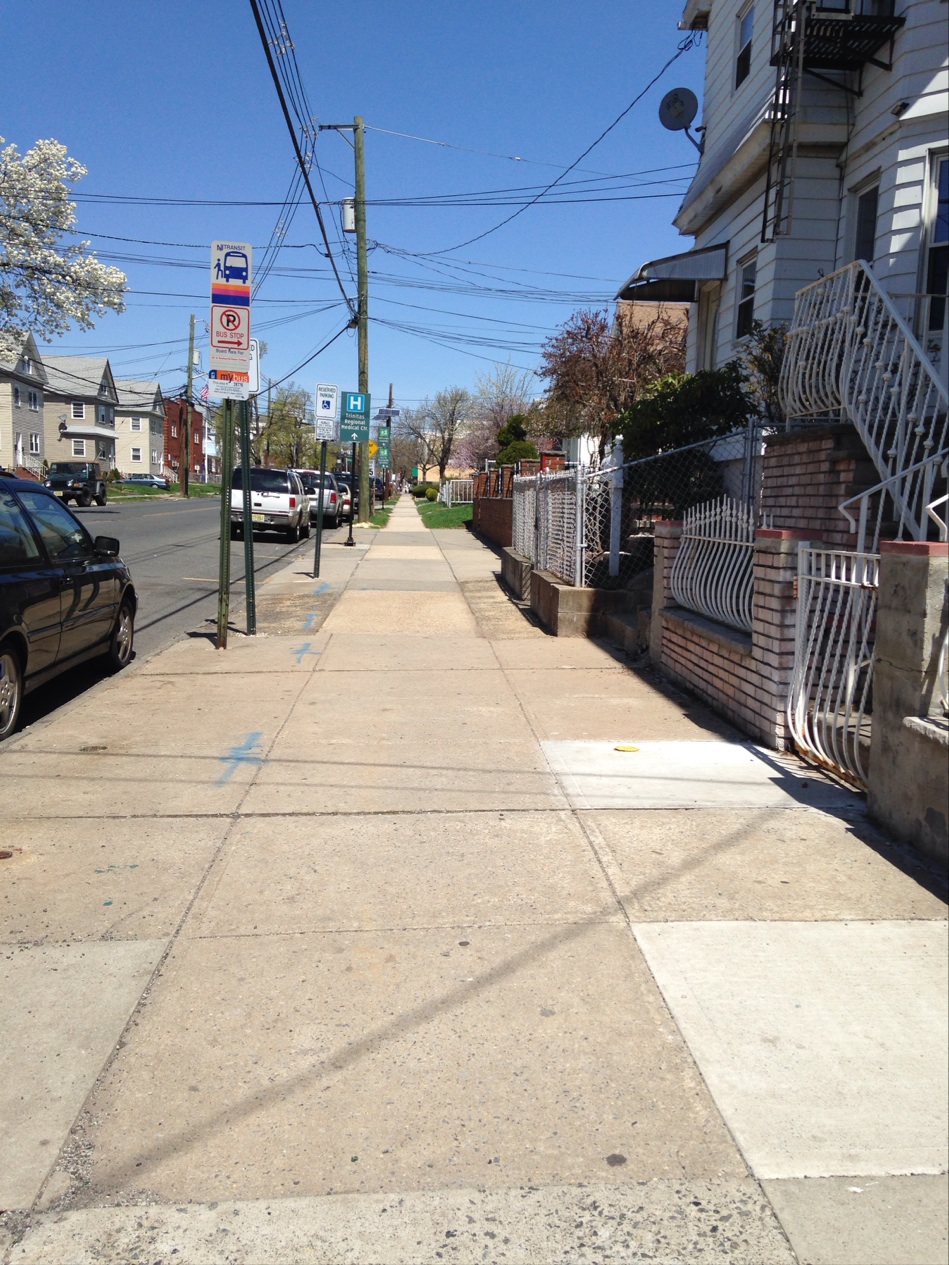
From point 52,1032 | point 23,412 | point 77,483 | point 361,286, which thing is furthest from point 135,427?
point 52,1032

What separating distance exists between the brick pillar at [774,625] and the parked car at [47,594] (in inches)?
187

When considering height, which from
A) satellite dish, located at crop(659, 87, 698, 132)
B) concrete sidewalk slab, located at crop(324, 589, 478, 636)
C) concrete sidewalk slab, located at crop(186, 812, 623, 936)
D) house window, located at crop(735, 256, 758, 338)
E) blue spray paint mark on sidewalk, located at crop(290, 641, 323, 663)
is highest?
satellite dish, located at crop(659, 87, 698, 132)

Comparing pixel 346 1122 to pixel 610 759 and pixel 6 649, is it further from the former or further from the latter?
pixel 6 649

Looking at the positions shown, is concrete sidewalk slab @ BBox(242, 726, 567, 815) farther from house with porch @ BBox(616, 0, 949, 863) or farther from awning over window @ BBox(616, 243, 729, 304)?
awning over window @ BBox(616, 243, 729, 304)

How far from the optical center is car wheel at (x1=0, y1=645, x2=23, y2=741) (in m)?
6.92

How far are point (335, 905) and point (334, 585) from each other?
12458 mm

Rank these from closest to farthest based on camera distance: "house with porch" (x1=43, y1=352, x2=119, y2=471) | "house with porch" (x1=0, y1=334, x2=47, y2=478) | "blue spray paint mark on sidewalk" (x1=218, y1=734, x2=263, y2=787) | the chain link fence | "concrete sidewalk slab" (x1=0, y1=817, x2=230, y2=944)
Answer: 1. "concrete sidewalk slab" (x1=0, y1=817, x2=230, y2=944)
2. "blue spray paint mark on sidewalk" (x1=218, y1=734, x2=263, y2=787)
3. the chain link fence
4. "house with porch" (x1=0, y1=334, x2=47, y2=478)
5. "house with porch" (x1=43, y1=352, x2=119, y2=471)

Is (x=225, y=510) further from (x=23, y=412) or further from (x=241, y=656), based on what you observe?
(x=23, y=412)

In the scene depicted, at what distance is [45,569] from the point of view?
25.6 ft

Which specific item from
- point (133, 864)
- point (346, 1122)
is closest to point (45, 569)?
point (133, 864)

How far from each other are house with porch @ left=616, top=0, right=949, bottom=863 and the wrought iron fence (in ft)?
0.10

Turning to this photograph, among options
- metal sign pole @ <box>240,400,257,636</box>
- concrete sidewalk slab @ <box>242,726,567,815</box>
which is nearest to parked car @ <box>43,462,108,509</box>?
metal sign pole @ <box>240,400,257,636</box>

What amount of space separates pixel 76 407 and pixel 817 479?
271ft

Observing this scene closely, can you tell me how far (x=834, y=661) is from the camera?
19.1ft
